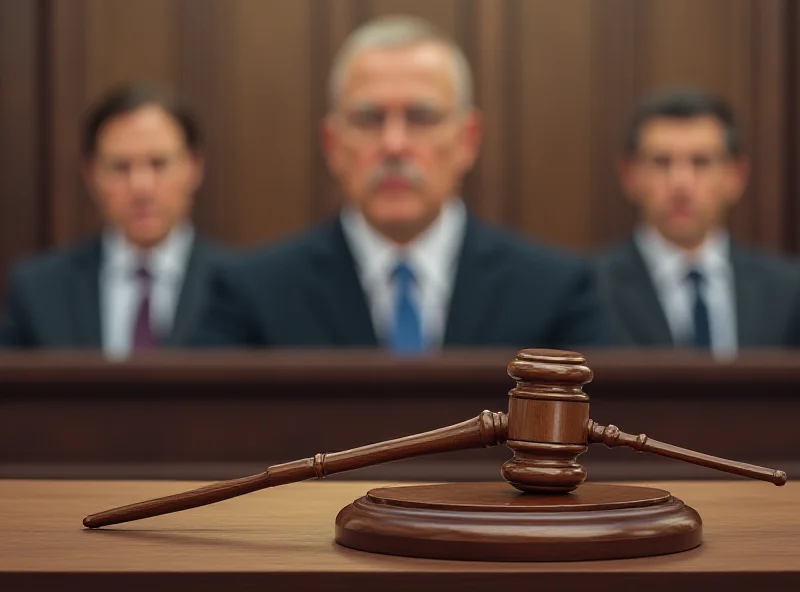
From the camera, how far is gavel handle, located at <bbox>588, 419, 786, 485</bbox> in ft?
3.37

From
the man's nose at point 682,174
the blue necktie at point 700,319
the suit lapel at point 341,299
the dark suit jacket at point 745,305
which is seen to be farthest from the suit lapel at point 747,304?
the suit lapel at point 341,299

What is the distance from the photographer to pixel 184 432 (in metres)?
2.50

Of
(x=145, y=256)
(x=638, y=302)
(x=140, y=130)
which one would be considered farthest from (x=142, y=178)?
(x=638, y=302)

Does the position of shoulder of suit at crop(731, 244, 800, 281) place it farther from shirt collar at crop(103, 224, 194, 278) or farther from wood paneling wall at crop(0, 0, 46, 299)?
wood paneling wall at crop(0, 0, 46, 299)

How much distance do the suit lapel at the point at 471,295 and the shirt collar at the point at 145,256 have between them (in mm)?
1612

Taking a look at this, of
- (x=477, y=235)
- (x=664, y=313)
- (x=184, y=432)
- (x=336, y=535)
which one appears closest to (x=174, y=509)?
(x=336, y=535)

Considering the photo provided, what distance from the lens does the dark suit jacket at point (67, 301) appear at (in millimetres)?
4832

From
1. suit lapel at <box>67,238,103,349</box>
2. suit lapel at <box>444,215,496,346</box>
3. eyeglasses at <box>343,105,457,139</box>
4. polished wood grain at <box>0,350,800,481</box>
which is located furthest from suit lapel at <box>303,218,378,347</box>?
suit lapel at <box>67,238,103,349</box>

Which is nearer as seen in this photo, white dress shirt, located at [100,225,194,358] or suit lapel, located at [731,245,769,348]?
suit lapel, located at [731,245,769,348]

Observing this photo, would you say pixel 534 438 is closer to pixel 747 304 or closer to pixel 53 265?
pixel 747 304

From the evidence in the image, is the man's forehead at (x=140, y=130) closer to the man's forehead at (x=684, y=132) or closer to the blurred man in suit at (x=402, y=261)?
the blurred man in suit at (x=402, y=261)

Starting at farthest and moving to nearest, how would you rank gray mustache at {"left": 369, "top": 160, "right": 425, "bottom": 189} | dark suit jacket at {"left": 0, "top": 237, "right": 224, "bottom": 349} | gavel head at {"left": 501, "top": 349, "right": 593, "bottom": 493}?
dark suit jacket at {"left": 0, "top": 237, "right": 224, "bottom": 349} < gray mustache at {"left": 369, "top": 160, "right": 425, "bottom": 189} < gavel head at {"left": 501, "top": 349, "right": 593, "bottom": 493}

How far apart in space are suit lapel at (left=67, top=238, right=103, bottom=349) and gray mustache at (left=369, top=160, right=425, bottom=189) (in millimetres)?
1339

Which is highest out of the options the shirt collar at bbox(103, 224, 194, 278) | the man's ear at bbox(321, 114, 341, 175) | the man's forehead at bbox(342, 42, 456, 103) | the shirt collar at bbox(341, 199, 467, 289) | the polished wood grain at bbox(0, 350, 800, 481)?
the man's forehead at bbox(342, 42, 456, 103)
